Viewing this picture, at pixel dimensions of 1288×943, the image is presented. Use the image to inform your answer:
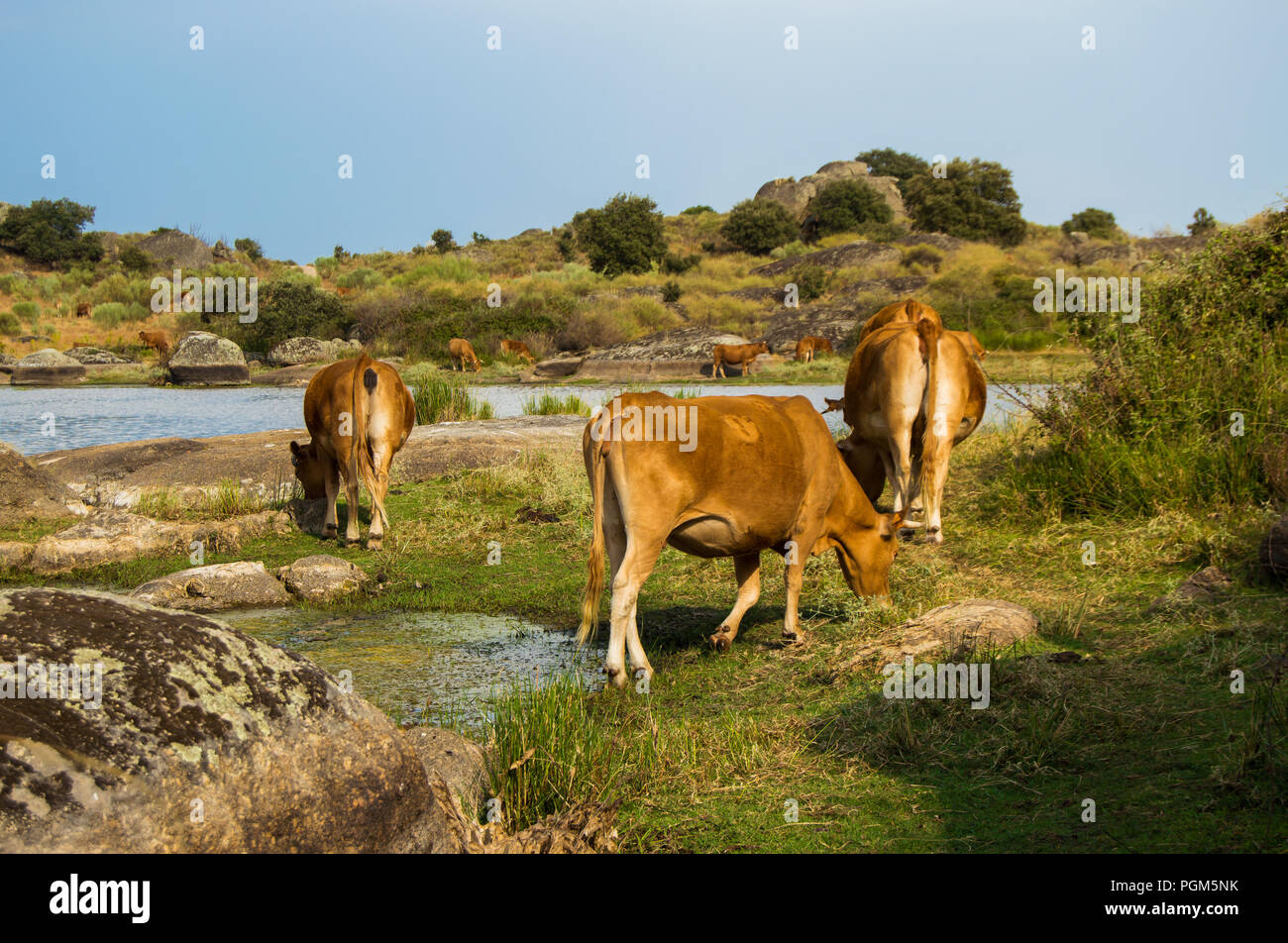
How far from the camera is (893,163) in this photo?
100 meters

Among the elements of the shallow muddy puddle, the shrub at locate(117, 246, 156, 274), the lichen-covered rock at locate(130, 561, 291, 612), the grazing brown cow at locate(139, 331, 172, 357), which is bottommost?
the shallow muddy puddle

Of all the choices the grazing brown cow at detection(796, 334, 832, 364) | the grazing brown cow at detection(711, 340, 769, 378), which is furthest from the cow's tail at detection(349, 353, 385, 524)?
the grazing brown cow at detection(796, 334, 832, 364)

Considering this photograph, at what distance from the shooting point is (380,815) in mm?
2840

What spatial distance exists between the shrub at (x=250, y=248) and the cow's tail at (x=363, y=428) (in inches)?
2640

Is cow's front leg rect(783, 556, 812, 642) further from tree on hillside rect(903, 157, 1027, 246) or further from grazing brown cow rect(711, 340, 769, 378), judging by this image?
tree on hillside rect(903, 157, 1027, 246)

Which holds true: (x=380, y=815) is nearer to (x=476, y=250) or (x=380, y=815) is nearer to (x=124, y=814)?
(x=124, y=814)

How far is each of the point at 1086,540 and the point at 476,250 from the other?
71643mm

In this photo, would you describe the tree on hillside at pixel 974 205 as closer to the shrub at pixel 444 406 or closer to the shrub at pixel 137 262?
the shrub at pixel 137 262

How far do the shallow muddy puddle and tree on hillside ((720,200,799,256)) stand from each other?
Answer: 205ft

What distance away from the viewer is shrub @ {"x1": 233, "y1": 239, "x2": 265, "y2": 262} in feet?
237

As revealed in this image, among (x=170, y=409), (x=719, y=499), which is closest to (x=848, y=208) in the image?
(x=170, y=409)

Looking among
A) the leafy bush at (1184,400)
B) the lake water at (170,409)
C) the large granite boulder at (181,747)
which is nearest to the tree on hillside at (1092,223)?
the lake water at (170,409)

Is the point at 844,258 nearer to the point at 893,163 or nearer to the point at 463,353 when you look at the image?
the point at 463,353
